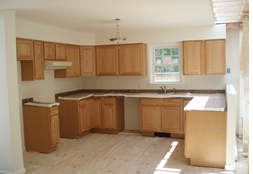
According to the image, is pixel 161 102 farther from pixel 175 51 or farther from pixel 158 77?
pixel 175 51

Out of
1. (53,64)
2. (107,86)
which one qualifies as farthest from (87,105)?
(53,64)

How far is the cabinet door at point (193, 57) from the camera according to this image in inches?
213

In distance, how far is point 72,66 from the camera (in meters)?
5.71

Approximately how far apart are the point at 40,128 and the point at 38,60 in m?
1.34

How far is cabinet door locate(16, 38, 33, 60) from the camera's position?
13.9ft

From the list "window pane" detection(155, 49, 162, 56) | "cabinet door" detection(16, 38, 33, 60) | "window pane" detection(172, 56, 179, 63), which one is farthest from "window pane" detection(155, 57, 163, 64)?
"cabinet door" detection(16, 38, 33, 60)

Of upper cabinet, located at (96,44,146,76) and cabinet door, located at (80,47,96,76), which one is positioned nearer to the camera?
upper cabinet, located at (96,44,146,76)

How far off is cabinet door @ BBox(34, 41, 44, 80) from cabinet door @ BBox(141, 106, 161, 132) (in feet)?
7.82

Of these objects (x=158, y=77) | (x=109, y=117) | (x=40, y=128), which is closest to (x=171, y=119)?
(x=158, y=77)

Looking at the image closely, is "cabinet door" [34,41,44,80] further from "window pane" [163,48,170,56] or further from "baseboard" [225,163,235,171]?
"baseboard" [225,163,235,171]

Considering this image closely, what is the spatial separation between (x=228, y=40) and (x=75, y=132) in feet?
13.5

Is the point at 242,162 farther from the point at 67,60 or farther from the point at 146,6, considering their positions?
the point at 67,60

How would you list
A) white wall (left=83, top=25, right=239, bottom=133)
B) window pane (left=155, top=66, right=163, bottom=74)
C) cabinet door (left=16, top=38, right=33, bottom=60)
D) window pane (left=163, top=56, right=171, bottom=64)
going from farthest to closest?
window pane (left=155, top=66, right=163, bottom=74), window pane (left=163, top=56, right=171, bottom=64), white wall (left=83, top=25, right=239, bottom=133), cabinet door (left=16, top=38, right=33, bottom=60)

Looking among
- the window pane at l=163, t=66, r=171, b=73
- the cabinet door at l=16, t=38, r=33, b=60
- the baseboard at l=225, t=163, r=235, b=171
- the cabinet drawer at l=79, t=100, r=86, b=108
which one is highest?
the cabinet door at l=16, t=38, r=33, b=60
